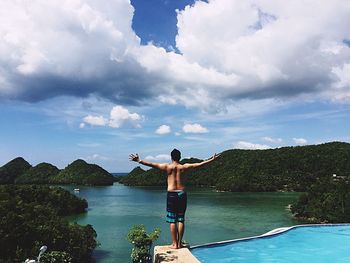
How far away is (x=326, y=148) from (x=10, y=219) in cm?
9159

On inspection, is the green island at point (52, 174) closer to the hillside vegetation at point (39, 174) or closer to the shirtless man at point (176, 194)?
the hillside vegetation at point (39, 174)

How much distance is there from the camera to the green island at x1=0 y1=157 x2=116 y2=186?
143875 mm

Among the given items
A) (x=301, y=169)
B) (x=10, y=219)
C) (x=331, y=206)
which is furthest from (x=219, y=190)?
(x=10, y=219)

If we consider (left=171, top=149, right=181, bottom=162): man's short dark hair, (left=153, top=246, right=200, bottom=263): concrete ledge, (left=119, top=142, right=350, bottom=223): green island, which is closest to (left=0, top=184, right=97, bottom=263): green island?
(left=153, top=246, right=200, bottom=263): concrete ledge

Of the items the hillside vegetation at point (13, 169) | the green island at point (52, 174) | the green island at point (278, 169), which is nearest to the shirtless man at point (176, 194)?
the green island at point (278, 169)

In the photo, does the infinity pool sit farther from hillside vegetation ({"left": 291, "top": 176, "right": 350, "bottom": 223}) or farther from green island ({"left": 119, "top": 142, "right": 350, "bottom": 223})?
green island ({"left": 119, "top": 142, "right": 350, "bottom": 223})

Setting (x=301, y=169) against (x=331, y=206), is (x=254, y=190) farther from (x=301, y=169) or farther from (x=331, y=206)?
(x=331, y=206)

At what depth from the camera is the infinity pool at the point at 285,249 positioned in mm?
7801

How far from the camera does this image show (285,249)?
29.1 ft

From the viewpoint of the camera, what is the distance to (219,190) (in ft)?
299

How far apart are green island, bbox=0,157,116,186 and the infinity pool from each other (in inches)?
5337

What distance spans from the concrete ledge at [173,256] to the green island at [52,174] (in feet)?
456

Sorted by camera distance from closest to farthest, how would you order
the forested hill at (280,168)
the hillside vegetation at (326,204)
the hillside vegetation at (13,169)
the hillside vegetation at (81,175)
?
the hillside vegetation at (326,204) < the forested hill at (280,168) < the hillside vegetation at (81,175) < the hillside vegetation at (13,169)

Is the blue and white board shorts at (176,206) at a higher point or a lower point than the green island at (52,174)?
lower
